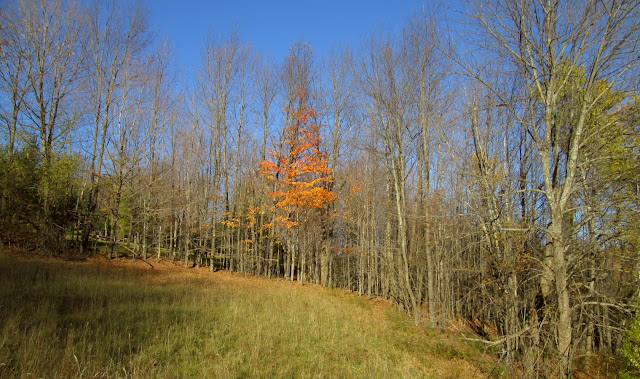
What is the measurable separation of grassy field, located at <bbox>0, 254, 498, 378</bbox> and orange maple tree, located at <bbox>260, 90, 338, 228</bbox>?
20.6 feet

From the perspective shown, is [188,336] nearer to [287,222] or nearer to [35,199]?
[287,222]

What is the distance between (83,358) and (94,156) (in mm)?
13671

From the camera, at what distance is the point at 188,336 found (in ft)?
16.5

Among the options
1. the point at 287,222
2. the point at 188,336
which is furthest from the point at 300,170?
the point at 188,336

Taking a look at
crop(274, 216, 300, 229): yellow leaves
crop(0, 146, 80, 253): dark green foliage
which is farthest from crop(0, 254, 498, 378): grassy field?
crop(274, 216, 300, 229): yellow leaves

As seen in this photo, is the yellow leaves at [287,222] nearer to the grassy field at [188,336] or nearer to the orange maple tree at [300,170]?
the orange maple tree at [300,170]

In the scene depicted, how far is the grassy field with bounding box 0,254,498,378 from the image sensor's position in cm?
376

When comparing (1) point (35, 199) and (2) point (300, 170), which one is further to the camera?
(2) point (300, 170)

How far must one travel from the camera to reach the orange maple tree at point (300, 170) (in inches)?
586

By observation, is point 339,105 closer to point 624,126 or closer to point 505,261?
point 505,261

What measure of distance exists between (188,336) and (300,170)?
1085cm

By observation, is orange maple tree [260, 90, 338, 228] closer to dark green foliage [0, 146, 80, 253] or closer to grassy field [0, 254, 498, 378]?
grassy field [0, 254, 498, 378]

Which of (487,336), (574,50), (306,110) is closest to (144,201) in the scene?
(306,110)

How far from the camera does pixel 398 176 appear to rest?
1064 centimetres
